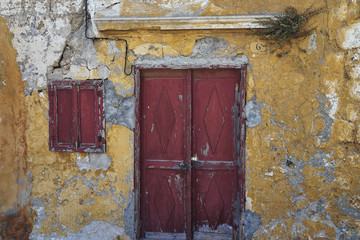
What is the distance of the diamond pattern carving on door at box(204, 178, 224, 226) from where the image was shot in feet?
11.2

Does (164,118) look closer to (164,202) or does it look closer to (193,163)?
(193,163)

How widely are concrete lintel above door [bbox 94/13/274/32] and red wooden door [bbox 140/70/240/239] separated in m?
0.49

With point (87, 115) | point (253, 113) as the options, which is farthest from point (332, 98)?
point (87, 115)

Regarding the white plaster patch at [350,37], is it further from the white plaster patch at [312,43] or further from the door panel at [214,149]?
the door panel at [214,149]

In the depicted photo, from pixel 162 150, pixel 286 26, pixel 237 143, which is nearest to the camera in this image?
pixel 286 26

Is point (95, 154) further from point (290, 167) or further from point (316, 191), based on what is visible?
point (316, 191)

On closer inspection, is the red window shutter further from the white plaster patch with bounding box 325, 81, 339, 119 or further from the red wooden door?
the white plaster patch with bounding box 325, 81, 339, 119

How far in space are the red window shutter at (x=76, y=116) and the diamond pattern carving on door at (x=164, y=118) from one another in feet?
2.10

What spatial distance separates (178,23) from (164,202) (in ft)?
6.75

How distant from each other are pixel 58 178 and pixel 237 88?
7.63 feet

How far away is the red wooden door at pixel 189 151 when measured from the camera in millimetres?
3352

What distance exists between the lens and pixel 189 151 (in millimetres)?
3359

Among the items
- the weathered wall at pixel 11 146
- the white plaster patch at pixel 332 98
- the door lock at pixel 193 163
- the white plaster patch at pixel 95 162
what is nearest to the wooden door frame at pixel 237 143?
the white plaster patch at pixel 95 162

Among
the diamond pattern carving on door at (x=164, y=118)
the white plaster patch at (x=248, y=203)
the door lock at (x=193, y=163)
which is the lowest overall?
the white plaster patch at (x=248, y=203)
